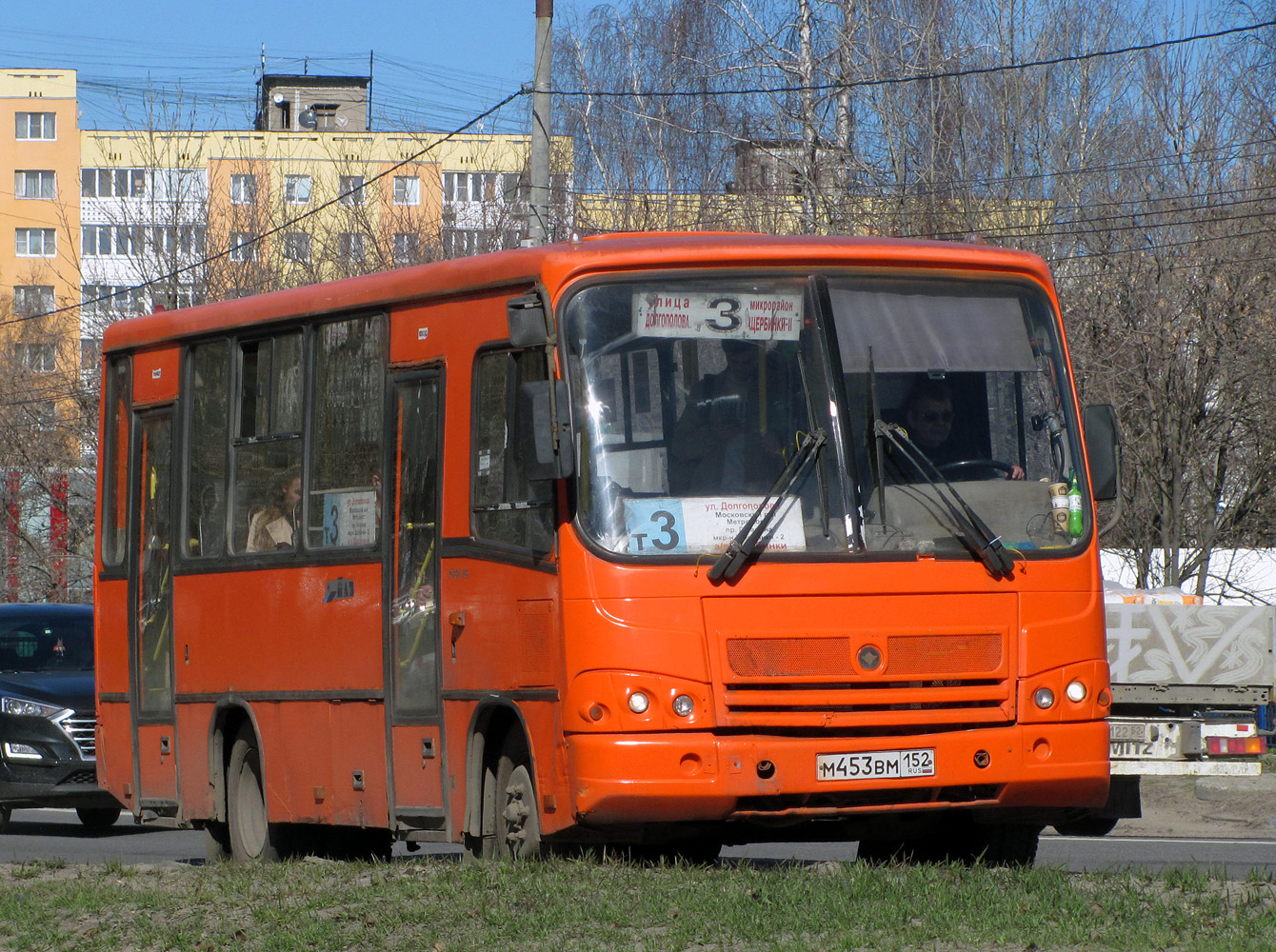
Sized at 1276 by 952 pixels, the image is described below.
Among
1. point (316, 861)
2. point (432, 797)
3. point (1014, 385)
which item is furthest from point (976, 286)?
point (316, 861)

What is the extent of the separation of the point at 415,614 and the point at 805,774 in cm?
235

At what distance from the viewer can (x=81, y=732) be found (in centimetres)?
1557

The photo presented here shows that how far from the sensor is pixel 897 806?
8.22 metres

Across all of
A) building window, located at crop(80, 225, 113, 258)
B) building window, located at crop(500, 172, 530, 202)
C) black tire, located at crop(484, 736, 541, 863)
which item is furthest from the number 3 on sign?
building window, located at crop(80, 225, 113, 258)

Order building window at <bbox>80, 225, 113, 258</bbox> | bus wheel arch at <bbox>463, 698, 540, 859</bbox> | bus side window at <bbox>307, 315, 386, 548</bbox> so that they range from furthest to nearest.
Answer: building window at <bbox>80, 225, 113, 258</bbox>, bus side window at <bbox>307, 315, 386, 548</bbox>, bus wheel arch at <bbox>463, 698, 540, 859</bbox>

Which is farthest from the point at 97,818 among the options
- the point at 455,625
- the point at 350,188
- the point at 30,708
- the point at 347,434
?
the point at 350,188

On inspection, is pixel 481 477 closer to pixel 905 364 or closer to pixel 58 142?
pixel 905 364

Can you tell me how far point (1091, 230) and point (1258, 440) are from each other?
405 cm

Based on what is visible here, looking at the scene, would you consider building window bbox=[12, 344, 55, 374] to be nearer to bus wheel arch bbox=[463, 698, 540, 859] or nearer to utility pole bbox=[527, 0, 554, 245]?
utility pole bbox=[527, 0, 554, 245]

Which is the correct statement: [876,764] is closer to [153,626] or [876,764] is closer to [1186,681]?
[1186,681]

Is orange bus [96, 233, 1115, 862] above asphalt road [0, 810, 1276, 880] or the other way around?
above

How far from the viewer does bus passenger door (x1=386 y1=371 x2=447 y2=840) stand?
9.37 meters

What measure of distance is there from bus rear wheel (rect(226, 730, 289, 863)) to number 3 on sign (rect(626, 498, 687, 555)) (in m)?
Answer: 3.78

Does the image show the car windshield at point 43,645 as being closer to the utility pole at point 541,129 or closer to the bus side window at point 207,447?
the bus side window at point 207,447
